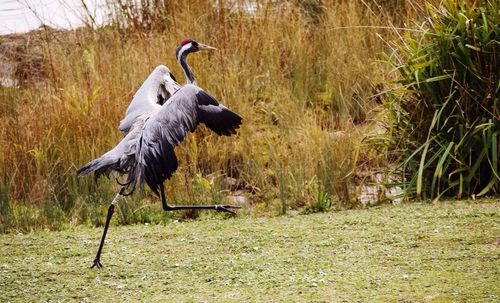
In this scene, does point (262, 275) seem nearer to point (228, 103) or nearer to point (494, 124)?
point (494, 124)

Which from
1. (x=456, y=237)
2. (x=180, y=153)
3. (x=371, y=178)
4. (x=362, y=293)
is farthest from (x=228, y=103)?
(x=362, y=293)

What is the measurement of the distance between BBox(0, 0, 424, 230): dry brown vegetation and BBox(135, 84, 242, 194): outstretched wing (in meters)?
1.50

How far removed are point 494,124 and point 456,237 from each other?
1.74 metres

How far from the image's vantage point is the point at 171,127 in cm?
681

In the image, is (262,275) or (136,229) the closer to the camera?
(262,275)

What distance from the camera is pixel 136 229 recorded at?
7.77 meters

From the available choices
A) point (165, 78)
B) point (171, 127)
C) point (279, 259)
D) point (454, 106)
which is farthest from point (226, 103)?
point (279, 259)

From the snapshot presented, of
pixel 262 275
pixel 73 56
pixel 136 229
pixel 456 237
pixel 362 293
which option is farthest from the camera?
pixel 73 56

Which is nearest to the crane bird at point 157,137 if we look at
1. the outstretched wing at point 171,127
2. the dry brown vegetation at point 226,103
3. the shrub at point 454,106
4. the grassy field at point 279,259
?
the outstretched wing at point 171,127

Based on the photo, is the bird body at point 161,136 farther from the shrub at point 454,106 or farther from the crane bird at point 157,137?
the shrub at point 454,106

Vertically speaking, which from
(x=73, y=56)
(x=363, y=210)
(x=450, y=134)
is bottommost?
(x=363, y=210)

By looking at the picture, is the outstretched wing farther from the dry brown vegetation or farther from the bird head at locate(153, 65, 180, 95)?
the dry brown vegetation

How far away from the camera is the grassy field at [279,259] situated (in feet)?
18.0

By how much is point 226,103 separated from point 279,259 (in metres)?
4.05
